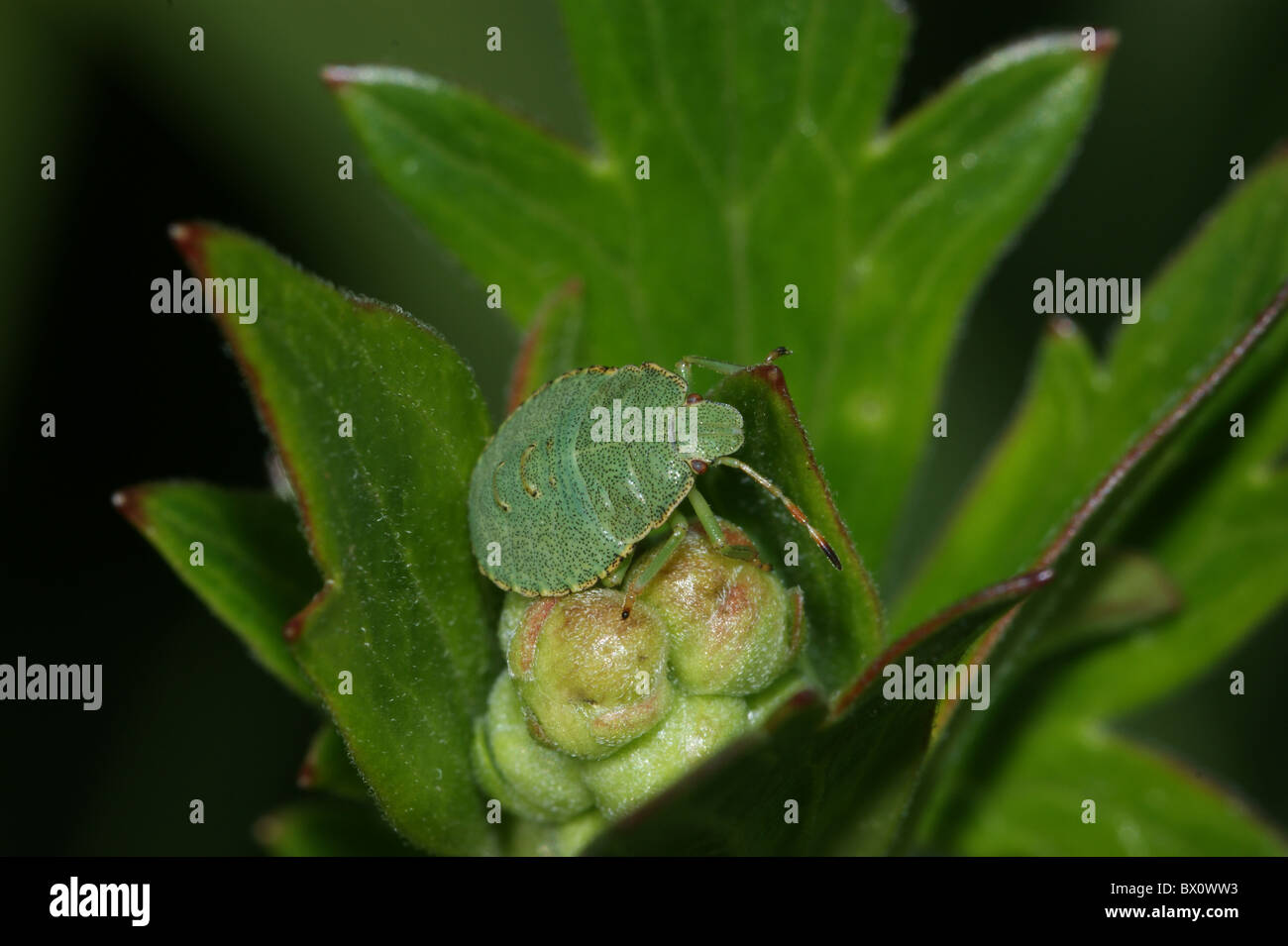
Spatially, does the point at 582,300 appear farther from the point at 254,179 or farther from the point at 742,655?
the point at 254,179

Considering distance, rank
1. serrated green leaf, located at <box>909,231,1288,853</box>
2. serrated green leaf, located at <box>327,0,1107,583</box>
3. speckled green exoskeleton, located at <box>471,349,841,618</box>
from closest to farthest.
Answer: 1. speckled green exoskeleton, located at <box>471,349,841,618</box>
2. serrated green leaf, located at <box>909,231,1288,853</box>
3. serrated green leaf, located at <box>327,0,1107,583</box>

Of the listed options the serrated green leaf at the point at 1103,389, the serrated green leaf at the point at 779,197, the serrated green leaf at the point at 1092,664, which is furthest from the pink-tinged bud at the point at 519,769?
the serrated green leaf at the point at 1103,389

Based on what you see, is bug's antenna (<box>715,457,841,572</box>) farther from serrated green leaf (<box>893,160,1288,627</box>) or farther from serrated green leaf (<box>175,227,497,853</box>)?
serrated green leaf (<box>893,160,1288,627</box>)

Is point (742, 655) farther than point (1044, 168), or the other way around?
point (1044, 168)

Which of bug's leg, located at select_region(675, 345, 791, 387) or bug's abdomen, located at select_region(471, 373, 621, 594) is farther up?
bug's leg, located at select_region(675, 345, 791, 387)

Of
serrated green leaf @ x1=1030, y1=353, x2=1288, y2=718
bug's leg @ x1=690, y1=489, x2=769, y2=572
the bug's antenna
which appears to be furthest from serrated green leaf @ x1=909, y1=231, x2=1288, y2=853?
bug's leg @ x1=690, y1=489, x2=769, y2=572

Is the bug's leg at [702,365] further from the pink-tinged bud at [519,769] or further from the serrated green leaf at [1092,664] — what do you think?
the serrated green leaf at [1092,664]
